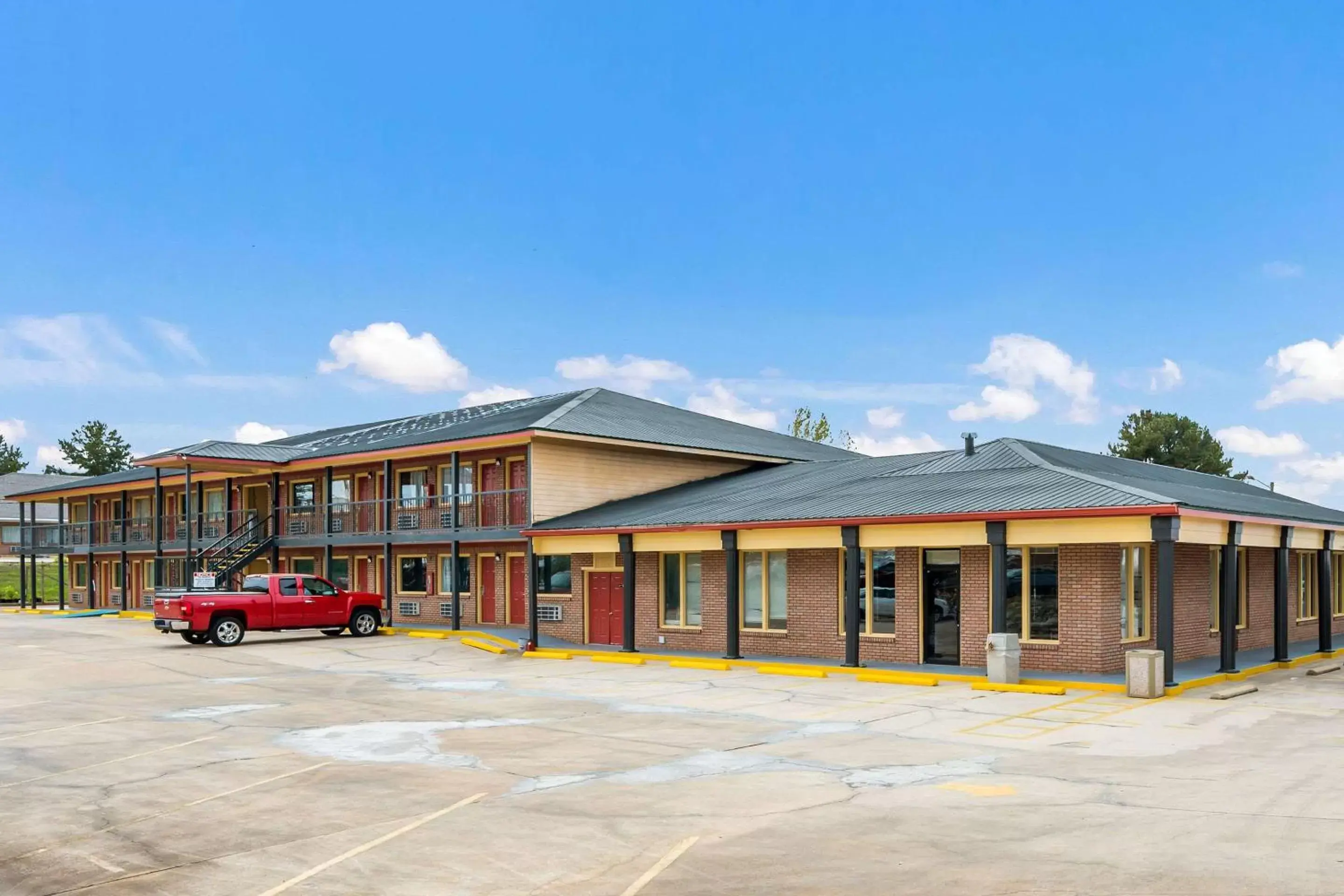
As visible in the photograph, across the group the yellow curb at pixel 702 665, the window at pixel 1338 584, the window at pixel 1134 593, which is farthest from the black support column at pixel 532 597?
the window at pixel 1338 584

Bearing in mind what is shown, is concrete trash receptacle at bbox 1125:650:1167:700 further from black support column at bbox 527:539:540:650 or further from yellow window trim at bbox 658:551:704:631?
black support column at bbox 527:539:540:650

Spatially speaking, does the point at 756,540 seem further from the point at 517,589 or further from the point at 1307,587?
the point at 1307,587

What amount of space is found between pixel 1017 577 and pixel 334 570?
27.1 m

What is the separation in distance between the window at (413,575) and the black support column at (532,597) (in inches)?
323

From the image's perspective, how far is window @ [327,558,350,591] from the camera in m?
41.7

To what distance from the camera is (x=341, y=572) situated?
42094 mm

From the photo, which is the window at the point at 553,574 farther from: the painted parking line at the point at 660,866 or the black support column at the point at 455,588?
the painted parking line at the point at 660,866

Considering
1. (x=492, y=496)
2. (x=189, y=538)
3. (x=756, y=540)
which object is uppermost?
(x=492, y=496)

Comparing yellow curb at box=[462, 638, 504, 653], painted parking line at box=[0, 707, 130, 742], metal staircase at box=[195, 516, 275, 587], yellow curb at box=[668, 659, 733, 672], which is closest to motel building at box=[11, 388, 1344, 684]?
metal staircase at box=[195, 516, 275, 587]

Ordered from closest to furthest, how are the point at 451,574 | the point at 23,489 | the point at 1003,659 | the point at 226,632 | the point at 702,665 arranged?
the point at 1003,659 → the point at 702,665 → the point at 226,632 → the point at 451,574 → the point at 23,489

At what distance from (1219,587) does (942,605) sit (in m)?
7.70

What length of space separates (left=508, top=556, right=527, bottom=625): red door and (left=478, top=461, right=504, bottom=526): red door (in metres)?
1.56

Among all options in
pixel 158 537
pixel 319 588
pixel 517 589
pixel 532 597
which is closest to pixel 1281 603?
pixel 532 597

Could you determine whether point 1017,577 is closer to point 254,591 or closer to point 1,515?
→ point 254,591
